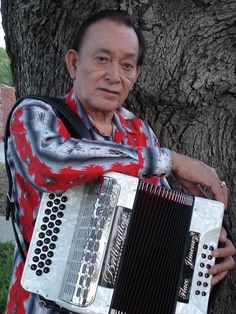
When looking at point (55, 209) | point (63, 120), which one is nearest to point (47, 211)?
point (55, 209)

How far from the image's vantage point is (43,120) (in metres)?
2.00

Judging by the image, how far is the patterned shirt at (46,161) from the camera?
1.93m

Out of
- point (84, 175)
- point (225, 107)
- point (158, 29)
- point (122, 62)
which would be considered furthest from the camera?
point (225, 107)

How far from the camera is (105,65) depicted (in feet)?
7.29

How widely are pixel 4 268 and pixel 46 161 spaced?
291 centimetres

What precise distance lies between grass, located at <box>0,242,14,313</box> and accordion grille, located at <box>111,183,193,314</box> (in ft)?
7.08

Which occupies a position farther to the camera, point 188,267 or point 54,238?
point 188,267

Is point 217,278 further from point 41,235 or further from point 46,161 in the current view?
point 46,161

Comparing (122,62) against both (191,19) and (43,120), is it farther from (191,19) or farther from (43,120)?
Result: (191,19)

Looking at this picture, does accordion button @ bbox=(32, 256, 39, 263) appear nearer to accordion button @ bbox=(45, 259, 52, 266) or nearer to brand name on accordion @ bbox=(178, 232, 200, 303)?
accordion button @ bbox=(45, 259, 52, 266)

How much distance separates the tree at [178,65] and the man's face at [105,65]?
51cm

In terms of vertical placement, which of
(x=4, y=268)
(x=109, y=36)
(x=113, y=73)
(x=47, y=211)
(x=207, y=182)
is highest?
(x=109, y=36)

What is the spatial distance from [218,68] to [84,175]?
47.9 inches

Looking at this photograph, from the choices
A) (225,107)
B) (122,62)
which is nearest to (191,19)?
(225,107)
